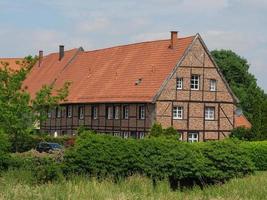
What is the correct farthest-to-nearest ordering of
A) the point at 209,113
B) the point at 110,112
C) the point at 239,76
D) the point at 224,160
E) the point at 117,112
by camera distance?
the point at 239,76 → the point at 110,112 → the point at 117,112 → the point at 209,113 → the point at 224,160

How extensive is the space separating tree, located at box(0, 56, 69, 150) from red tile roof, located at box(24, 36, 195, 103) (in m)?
15.2

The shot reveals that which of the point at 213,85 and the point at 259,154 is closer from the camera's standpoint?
the point at 259,154

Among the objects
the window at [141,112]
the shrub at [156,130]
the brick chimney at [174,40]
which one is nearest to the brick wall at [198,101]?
the window at [141,112]

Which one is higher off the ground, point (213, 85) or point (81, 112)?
point (213, 85)

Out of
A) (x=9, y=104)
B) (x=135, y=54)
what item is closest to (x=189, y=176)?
(x=9, y=104)

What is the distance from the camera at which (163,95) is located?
47719mm

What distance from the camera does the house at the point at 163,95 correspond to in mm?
47938

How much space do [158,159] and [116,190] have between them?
7.71 m

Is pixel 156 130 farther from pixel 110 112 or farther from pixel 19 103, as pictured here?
pixel 19 103

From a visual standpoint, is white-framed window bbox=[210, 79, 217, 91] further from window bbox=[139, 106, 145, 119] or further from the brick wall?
window bbox=[139, 106, 145, 119]

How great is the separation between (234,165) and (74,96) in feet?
112

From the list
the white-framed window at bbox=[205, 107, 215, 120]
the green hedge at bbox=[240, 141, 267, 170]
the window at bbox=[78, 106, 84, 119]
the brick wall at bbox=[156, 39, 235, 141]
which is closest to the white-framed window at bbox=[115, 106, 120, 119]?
the brick wall at bbox=[156, 39, 235, 141]

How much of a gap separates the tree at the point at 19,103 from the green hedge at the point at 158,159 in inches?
346

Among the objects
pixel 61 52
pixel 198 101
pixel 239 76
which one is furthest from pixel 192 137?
pixel 239 76
